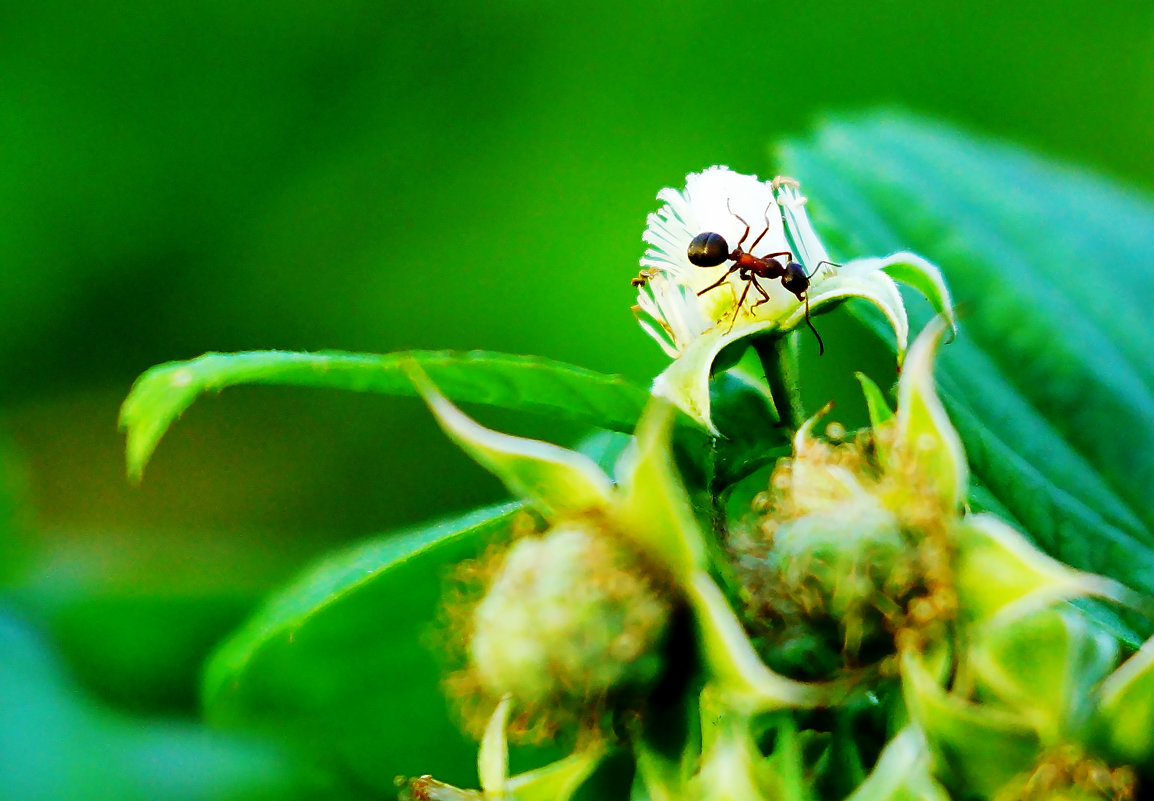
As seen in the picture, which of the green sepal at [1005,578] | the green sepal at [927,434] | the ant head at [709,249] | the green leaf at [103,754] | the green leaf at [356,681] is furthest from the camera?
the green leaf at [103,754]

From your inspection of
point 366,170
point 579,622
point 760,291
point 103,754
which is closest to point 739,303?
point 760,291

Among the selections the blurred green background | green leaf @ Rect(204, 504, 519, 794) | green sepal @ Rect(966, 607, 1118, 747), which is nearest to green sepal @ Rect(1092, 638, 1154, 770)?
green sepal @ Rect(966, 607, 1118, 747)

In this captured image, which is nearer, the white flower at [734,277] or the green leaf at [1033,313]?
the white flower at [734,277]

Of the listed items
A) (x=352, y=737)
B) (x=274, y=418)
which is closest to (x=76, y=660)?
(x=352, y=737)

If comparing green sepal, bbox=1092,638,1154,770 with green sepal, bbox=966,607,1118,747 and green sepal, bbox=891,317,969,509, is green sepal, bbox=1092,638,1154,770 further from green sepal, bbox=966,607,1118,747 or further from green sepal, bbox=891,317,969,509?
green sepal, bbox=891,317,969,509

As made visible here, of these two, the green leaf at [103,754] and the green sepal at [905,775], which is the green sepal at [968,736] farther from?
the green leaf at [103,754]

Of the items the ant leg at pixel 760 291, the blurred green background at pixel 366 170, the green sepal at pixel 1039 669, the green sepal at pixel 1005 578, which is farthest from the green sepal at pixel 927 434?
the blurred green background at pixel 366 170
